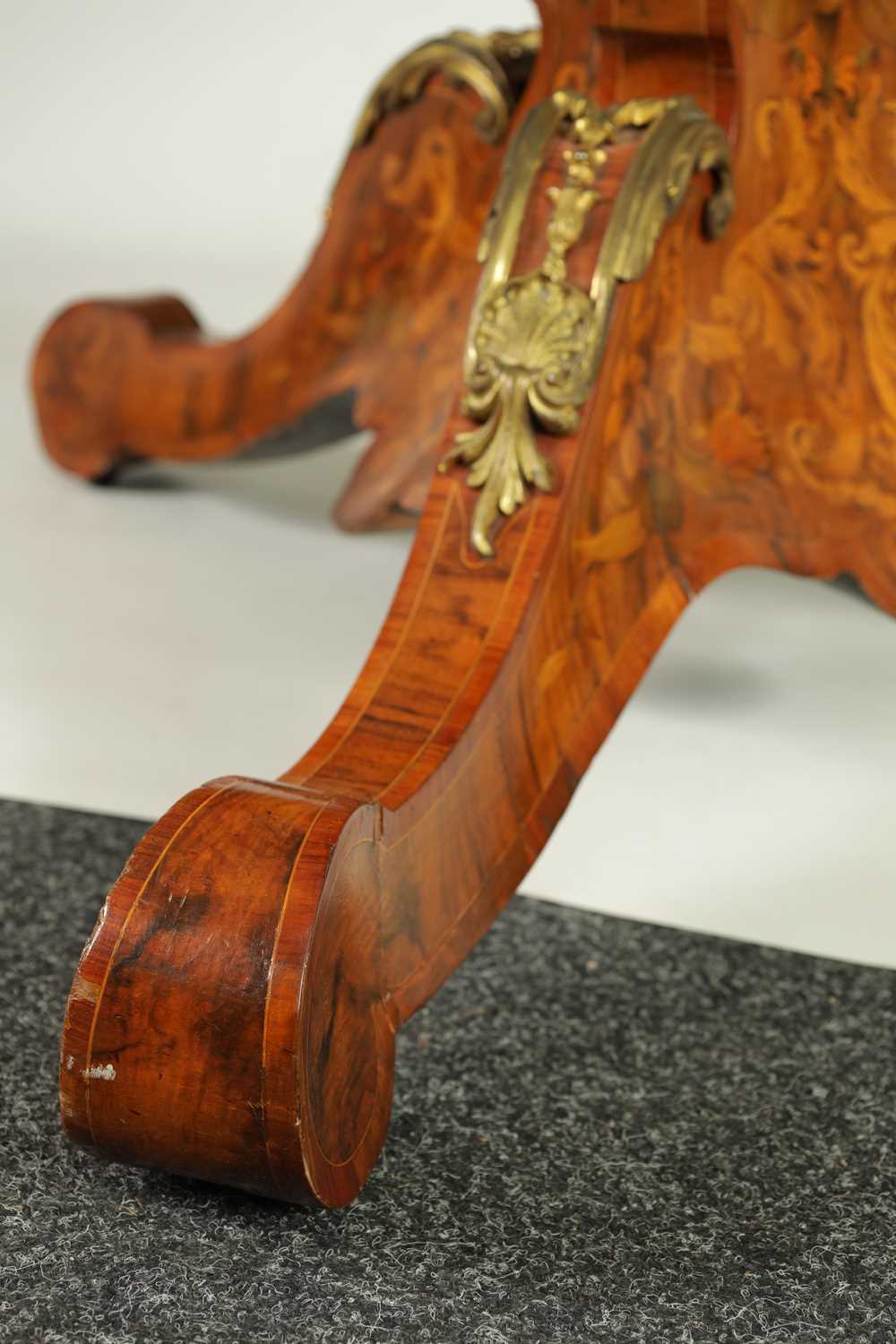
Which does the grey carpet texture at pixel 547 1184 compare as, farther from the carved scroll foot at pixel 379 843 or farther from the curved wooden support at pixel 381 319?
the curved wooden support at pixel 381 319

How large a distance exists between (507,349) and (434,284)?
37 cm

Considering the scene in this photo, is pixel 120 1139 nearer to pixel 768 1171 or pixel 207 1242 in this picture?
pixel 207 1242

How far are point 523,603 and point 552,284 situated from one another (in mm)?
129

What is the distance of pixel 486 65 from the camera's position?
1087 mm

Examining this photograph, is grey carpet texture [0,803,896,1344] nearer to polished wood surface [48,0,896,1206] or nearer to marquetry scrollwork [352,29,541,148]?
polished wood surface [48,0,896,1206]

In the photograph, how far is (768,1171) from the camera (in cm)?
70

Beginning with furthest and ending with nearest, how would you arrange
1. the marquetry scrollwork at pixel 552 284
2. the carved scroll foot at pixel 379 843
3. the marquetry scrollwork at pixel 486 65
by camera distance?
the marquetry scrollwork at pixel 486 65 < the marquetry scrollwork at pixel 552 284 < the carved scroll foot at pixel 379 843

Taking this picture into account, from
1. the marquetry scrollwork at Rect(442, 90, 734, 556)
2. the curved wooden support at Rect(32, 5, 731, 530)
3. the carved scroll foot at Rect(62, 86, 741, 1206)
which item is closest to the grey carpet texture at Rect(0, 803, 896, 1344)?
the carved scroll foot at Rect(62, 86, 741, 1206)

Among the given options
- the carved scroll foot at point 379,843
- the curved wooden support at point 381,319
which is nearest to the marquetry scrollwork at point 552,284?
the carved scroll foot at point 379,843

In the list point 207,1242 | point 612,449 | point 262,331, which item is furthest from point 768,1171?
point 262,331

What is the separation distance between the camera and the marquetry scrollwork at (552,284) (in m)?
0.80

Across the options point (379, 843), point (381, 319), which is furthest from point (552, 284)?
point (381, 319)

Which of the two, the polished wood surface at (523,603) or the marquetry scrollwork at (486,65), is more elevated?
the marquetry scrollwork at (486,65)

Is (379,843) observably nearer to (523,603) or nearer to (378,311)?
(523,603)
